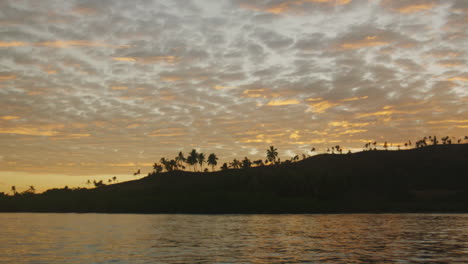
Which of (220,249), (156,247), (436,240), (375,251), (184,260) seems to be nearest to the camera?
(184,260)

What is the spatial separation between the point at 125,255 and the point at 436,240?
4571 cm

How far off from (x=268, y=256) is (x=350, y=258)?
8781 millimetres

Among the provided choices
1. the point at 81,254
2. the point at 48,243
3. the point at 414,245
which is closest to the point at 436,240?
the point at 414,245

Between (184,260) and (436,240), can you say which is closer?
(184,260)

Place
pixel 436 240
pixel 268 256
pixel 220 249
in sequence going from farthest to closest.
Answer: pixel 436 240 < pixel 220 249 < pixel 268 256

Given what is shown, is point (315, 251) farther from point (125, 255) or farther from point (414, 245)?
point (125, 255)

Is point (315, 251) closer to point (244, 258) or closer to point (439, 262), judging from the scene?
point (244, 258)

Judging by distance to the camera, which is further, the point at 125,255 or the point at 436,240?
the point at 436,240

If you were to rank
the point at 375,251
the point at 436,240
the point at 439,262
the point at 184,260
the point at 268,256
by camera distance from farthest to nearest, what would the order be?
the point at 436,240, the point at 375,251, the point at 268,256, the point at 184,260, the point at 439,262

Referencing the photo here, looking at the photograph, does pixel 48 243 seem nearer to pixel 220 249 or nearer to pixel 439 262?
pixel 220 249

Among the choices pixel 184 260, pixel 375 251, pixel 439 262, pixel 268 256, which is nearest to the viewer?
pixel 439 262

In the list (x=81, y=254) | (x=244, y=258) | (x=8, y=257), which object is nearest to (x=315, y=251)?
(x=244, y=258)

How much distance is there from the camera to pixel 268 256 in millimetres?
50062

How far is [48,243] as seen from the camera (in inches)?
2697
